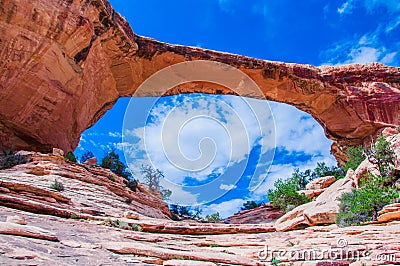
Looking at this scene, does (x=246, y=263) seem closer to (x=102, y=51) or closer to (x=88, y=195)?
(x=88, y=195)

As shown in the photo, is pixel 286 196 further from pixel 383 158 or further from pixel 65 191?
pixel 65 191

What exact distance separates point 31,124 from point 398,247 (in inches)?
814

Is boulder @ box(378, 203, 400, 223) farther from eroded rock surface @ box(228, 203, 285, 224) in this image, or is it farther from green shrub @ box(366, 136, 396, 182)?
eroded rock surface @ box(228, 203, 285, 224)

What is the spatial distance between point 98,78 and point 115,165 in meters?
6.59

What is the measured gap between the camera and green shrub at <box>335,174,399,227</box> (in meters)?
11.9

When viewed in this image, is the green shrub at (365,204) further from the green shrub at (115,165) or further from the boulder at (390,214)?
the green shrub at (115,165)

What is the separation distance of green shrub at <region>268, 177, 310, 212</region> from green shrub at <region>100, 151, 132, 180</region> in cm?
1165

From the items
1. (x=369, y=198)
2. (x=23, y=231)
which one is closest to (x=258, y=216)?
(x=369, y=198)

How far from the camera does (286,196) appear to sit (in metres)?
25.1

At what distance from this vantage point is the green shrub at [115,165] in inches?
944

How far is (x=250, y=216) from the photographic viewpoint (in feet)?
96.6

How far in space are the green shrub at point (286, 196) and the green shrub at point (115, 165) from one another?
1165 cm

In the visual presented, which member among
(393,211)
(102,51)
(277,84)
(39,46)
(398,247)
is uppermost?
(277,84)

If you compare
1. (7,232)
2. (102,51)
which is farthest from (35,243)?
(102,51)
